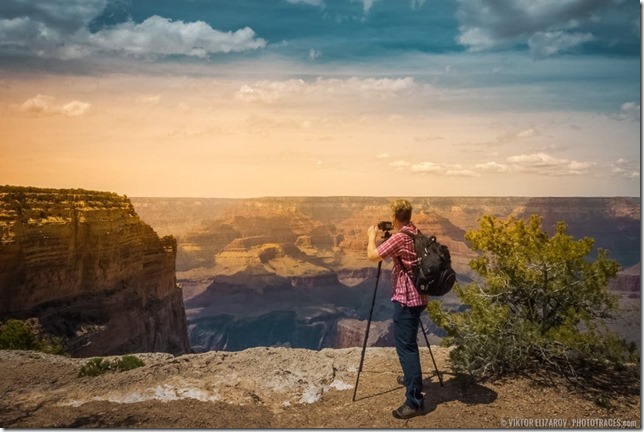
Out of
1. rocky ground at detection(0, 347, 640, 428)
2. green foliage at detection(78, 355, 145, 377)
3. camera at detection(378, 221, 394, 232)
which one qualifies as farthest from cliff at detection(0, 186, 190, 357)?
camera at detection(378, 221, 394, 232)

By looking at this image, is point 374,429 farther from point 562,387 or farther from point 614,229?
point 614,229

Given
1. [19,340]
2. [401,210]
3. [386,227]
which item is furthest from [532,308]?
[19,340]

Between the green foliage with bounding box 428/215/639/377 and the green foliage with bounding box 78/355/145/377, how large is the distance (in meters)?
4.37

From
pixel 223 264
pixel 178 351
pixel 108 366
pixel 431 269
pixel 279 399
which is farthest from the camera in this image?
pixel 223 264

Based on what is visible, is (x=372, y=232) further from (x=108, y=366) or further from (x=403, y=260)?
(x=108, y=366)

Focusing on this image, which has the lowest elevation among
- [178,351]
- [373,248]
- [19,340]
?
[178,351]

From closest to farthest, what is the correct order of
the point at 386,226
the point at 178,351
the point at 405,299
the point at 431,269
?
1. the point at 431,269
2. the point at 405,299
3. the point at 386,226
4. the point at 178,351

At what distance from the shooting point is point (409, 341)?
5.25 metres

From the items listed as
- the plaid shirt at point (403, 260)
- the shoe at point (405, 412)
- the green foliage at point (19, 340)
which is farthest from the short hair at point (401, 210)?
the green foliage at point (19, 340)

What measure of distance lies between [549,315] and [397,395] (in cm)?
232

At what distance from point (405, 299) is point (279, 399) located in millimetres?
2120

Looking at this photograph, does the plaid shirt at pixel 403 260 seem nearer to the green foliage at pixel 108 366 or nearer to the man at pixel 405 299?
the man at pixel 405 299

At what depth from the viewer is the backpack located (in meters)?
5.02

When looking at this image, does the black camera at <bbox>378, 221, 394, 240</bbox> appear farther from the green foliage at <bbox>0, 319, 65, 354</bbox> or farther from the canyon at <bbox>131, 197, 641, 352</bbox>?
the canyon at <bbox>131, 197, 641, 352</bbox>
